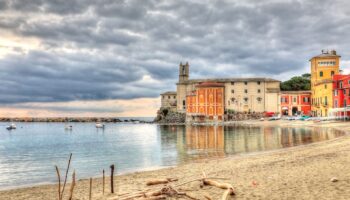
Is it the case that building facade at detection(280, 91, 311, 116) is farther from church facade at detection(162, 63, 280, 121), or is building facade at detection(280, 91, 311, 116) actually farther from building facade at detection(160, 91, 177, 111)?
Result: building facade at detection(160, 91, 177, 111)

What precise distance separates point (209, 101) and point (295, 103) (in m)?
25.7

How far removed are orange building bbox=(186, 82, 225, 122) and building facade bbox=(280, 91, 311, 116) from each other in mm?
18874

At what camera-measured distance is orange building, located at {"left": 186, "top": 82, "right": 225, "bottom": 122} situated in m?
107

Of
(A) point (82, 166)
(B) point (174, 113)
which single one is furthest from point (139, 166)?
(B) point (174, 113)

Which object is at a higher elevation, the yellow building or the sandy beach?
the yellow building

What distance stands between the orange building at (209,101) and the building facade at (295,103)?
1887 cm

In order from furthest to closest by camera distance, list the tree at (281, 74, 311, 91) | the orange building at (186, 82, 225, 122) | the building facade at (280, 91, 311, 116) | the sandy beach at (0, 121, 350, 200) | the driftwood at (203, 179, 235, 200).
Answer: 1. the tree at (281, 74, 311, 91)
2. the orange building at (186, 82, 225, 122)
3. the building facade at (280, 91, 311, 116)
4. the sandy beach at (0, 121, 350, 200)
5. the driftwood at (203, 179, 235, 200)

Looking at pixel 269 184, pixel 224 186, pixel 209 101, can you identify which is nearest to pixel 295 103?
pixel 209 101

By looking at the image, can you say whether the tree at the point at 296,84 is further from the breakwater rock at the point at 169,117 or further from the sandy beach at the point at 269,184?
the sandy beach at the point at 269,184

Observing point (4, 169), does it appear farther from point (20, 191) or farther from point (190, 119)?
point (190, 119)

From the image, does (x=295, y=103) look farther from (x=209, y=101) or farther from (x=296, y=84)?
(x=209, y=101)

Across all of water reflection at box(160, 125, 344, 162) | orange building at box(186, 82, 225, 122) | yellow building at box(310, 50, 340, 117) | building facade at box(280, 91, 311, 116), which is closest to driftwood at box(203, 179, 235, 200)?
water reflection at box(160, 125, 344, 162)

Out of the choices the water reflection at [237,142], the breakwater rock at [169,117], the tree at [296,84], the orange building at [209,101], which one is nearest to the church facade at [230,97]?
the orange building at [209,101]

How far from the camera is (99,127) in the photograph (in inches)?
4181
